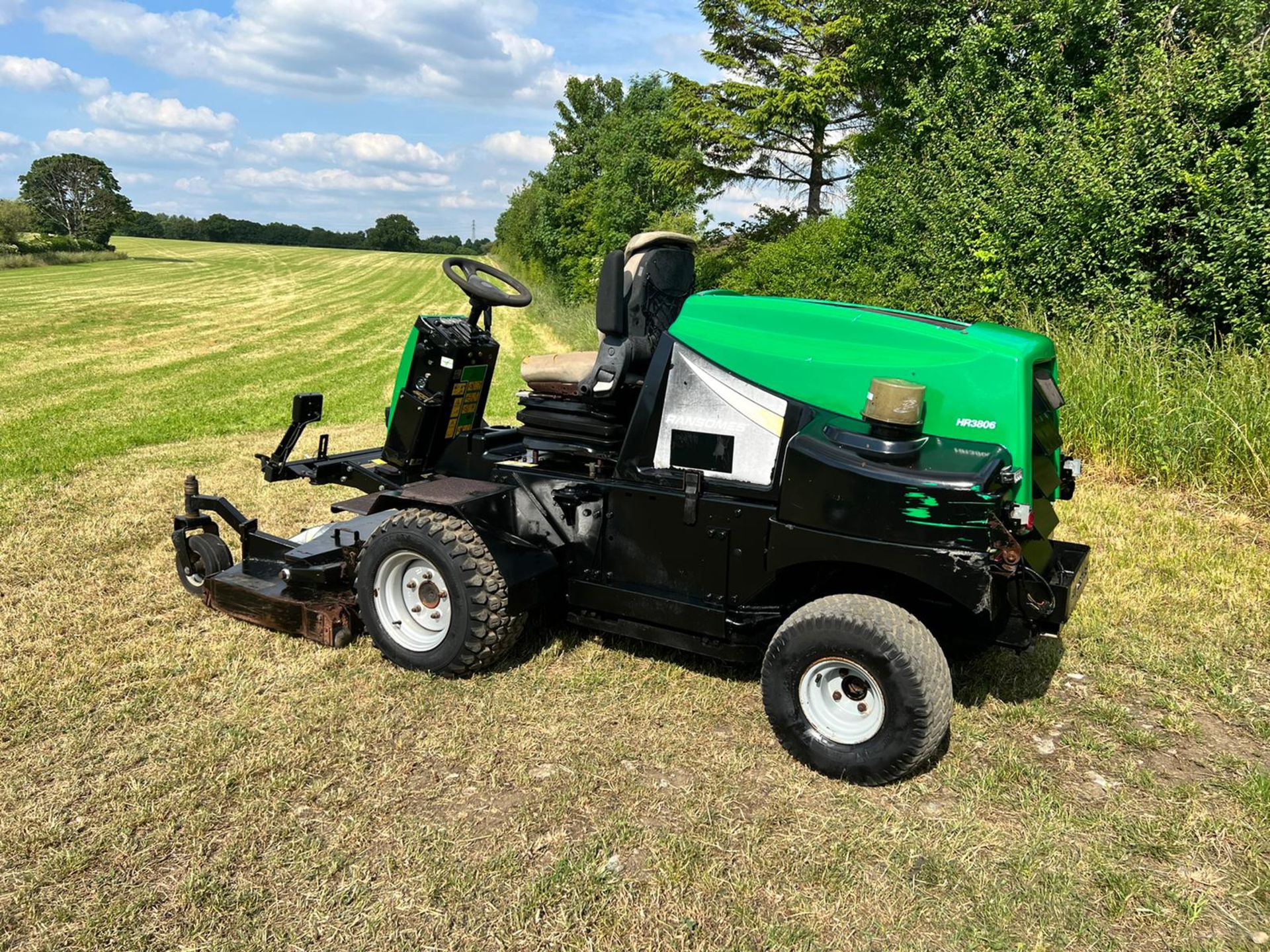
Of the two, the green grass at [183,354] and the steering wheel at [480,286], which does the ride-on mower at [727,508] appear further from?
the green grass at [183,354]

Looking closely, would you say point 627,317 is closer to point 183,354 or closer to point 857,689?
point 857,689

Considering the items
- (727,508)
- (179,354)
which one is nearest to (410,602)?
(727,508)

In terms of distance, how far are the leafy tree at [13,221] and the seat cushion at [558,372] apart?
4916 cm

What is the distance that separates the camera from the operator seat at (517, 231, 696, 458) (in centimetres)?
395

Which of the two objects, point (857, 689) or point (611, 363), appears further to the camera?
point (611, 363)

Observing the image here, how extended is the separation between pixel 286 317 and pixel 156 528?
20.0 m

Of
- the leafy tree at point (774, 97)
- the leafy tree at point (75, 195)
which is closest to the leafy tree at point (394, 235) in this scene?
the leafy tree at point (75, 195)

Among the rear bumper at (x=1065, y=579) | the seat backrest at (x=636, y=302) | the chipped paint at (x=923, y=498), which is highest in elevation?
the seat backrest at (x=636, y=302)

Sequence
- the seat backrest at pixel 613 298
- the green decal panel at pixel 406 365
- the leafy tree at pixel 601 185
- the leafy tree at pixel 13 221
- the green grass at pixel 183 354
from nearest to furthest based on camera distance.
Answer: the seat backrest at pixel 613 298 → the green decal panel at pixel 406 365 → the green grass at pixel 183 354 → the leafy tree at pixel 601 185 → the leafy tree at pixel 13 221

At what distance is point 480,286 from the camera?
446 centimetres

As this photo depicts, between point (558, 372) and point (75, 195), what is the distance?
232 feet

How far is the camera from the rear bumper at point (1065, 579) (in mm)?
3299

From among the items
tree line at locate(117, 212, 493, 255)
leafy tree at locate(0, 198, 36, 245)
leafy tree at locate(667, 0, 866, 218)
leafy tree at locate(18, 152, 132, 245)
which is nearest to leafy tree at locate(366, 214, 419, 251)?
tree line at locate(117, 212, 493, 255)

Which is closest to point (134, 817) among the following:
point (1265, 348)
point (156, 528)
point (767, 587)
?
point (767, 587)
